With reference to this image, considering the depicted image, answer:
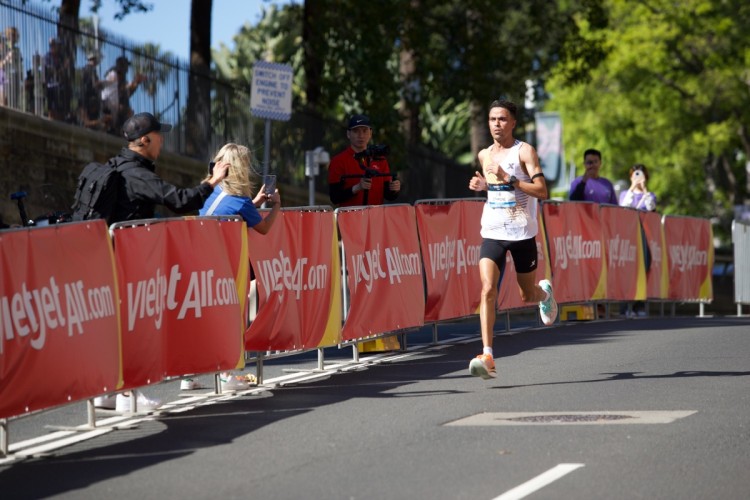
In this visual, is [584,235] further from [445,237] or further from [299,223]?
[299,223]

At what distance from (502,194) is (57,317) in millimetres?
4140

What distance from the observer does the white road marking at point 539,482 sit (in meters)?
7.32

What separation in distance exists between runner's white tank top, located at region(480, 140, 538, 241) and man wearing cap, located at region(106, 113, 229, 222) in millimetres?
2198

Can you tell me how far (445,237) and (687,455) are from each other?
7841 mm

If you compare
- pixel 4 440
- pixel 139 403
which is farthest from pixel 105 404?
pixel 4 440

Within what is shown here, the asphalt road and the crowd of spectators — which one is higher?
the crowd of spectators

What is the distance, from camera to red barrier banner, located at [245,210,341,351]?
1210 cm

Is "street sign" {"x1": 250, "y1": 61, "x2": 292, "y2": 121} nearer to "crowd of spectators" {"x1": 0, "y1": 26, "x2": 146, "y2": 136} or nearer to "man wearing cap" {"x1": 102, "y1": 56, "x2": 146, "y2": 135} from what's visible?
"crowd of spectators" {"x1": 0, "y1": 26, "x2": 146, "y2": 136}

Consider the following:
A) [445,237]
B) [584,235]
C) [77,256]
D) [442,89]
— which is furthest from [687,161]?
[77,256]

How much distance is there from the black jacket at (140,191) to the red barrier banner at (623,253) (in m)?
9.94

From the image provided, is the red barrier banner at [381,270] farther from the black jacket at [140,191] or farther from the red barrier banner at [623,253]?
the red barrier banner at [623,253]

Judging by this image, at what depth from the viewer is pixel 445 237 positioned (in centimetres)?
1600

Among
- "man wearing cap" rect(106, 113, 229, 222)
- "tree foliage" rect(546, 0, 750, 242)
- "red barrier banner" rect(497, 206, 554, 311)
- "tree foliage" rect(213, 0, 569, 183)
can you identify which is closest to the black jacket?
"man wearing cap" rect(106, 113, 229, 222)

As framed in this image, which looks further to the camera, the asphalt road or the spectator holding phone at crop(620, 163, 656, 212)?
the spectator holding phone at crop(620, 163, 656, 212)
